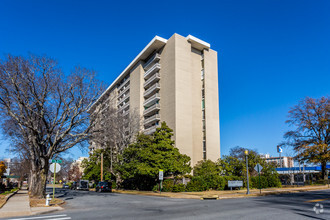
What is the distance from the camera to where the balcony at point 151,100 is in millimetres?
54000

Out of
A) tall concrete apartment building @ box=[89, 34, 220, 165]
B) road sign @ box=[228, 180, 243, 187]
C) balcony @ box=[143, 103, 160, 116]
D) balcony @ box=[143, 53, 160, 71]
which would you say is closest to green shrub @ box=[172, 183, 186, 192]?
road sign @ box=[228, 180, 243, 187]

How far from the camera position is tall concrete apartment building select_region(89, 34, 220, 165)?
163 feet

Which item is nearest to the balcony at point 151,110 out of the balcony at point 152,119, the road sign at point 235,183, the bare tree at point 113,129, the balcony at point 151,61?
the balcony at point 152,119

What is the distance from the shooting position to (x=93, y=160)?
53.0 meters

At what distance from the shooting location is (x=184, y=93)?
5062 cm

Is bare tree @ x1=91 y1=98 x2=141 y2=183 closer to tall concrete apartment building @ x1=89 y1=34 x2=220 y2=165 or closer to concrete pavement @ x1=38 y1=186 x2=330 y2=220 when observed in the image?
tall concrete apartment building @ x1=89 y1=34 x2=220 y2=165

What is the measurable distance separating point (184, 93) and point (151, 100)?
8163mm

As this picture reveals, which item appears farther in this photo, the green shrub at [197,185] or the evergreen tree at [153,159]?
the evergreen tree at [153,159]

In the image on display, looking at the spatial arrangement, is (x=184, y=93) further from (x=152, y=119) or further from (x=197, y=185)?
(x=197, y=185)

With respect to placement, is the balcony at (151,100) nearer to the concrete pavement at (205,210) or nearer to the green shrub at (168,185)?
the green shrub at (168,185)

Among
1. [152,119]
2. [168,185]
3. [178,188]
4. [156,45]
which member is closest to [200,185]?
[178,188]

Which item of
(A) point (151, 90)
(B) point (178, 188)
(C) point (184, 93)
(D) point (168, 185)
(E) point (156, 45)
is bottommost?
(B) point (178, 188)

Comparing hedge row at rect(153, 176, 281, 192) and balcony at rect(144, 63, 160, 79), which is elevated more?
balcony at rect(144, 63, 160, 79)

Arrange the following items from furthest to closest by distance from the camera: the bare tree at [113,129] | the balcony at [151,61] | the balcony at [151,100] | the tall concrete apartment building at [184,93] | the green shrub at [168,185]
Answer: the balcony at [151,61], the balcony at [151,100], the tall concrete apartment building at [184,93], the green shrub at [168,185], the bare tree at [113,129]
